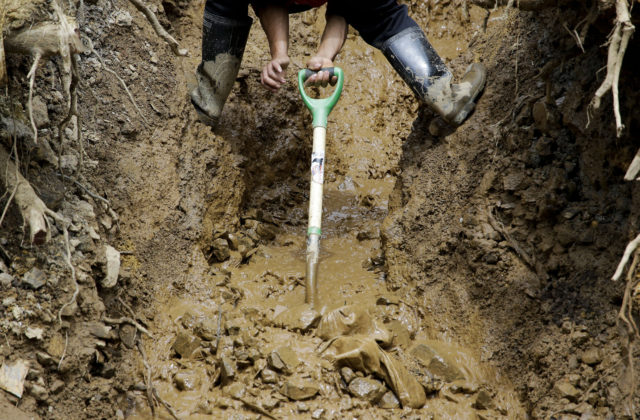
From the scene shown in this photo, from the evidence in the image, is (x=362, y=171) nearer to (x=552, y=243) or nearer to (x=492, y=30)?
(x=492, y=30)

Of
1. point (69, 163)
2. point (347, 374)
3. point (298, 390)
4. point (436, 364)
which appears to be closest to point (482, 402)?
point (436, 364)

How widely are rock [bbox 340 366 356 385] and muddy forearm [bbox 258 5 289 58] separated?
57.3 inches

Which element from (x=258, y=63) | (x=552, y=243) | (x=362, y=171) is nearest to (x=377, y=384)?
(x=552, y=243)

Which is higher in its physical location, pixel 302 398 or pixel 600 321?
pixel 600 321

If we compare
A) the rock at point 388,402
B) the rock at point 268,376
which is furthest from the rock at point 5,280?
the rock at point 388,402

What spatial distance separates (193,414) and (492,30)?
7.43 ft

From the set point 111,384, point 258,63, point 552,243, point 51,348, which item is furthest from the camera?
point 258,63

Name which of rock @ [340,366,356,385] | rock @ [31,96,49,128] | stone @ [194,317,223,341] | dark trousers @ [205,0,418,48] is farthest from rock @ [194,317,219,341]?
dark trousers @ [205,0,418,48]

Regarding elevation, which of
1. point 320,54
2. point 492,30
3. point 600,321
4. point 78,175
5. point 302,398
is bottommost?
point 302,398

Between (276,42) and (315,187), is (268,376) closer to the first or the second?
(315,187)

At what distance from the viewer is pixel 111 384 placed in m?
2.05

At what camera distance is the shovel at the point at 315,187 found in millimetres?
2500

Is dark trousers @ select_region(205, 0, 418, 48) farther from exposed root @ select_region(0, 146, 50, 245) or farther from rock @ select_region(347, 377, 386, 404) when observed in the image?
rock @ select_region(347, 377, 386, 404)

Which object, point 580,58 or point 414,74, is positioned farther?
point 414,74
